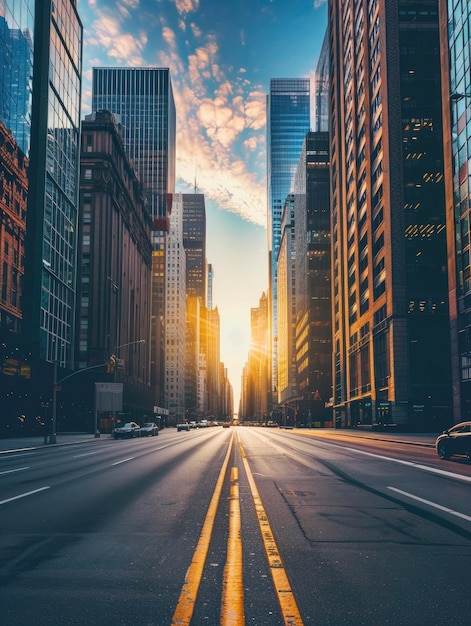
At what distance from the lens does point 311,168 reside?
6196 inches

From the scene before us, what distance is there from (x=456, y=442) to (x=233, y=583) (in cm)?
1869

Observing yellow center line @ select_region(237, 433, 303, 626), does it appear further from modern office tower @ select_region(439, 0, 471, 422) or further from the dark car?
modern office tower @ select_region(439, 0, 471, 422)

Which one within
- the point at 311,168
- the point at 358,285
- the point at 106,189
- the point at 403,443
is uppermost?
the point at 311,168

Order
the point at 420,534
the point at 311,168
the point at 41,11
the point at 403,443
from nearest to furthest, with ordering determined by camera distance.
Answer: the point at 420,534
the point at 403,443
the point at 41,11
the point at 311,168

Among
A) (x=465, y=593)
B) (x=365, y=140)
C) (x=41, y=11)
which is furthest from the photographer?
(x=365, y=140)

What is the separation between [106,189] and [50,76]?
28498 millimetres

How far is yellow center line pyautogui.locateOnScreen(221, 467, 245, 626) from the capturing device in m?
5.21

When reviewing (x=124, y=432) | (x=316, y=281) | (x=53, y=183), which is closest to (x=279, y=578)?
(x=124, y=432)

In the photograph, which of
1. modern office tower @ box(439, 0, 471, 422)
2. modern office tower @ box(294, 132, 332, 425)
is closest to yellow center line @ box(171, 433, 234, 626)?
modern office tower @ box(439, 0, 471, 422)

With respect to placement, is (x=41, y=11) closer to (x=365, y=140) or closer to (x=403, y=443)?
(x=365, y=140)

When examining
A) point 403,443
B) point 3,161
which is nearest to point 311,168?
point 3,161

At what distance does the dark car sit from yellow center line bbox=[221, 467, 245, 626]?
14.5 meters

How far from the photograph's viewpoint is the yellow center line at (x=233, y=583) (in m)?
5.21

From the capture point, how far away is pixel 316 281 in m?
154
